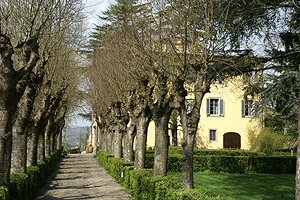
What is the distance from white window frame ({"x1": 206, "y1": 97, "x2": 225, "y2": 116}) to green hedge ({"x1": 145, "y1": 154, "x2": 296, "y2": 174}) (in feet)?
62.0

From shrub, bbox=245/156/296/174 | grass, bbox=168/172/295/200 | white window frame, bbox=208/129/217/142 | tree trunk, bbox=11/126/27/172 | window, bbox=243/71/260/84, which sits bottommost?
grass, bbox=168/172/295/200

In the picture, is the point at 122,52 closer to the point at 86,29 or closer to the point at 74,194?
the point at 86,29

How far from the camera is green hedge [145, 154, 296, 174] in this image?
2933cm

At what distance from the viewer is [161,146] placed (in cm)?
1485

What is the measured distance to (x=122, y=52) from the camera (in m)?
19.1

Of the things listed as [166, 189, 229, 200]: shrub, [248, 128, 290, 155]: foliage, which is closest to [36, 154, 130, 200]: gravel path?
[166, 189, 229, 200]: shrub

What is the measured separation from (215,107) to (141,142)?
31932mm

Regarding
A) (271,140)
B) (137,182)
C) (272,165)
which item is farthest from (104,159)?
(137,182)

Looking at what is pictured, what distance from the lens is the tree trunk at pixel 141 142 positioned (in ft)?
58.0

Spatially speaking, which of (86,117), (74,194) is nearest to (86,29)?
(74,194)

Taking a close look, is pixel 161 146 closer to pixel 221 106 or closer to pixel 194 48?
pixel 194 48

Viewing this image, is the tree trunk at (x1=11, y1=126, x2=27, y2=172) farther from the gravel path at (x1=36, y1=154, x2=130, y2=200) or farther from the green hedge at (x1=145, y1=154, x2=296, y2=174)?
the green hedge at (x1=145, y1=154, x2=296, y2=174)

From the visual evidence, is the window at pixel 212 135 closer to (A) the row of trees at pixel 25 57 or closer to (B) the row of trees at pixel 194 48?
(A) the row of trees at pixel 25 57

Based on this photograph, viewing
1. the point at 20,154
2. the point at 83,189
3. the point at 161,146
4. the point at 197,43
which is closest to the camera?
the point at 197,43
